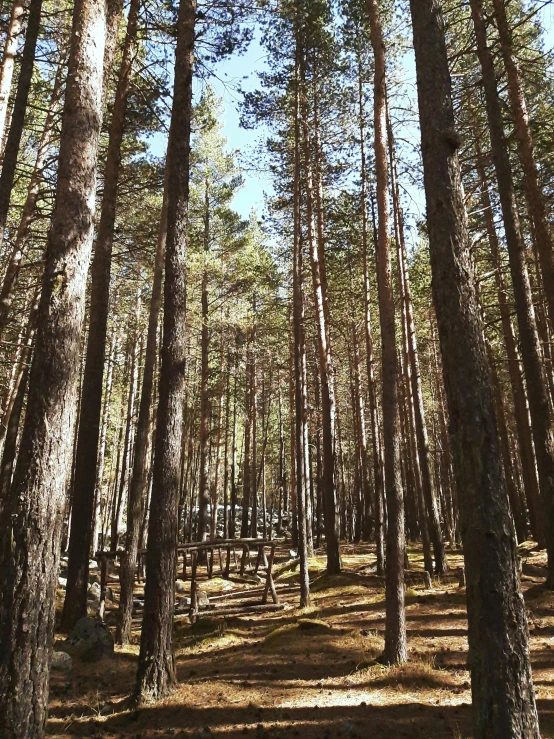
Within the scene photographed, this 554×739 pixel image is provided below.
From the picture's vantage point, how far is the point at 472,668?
3830 millimetres

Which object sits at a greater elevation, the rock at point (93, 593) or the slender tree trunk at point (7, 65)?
the slender tree trunk at point (7, 65)

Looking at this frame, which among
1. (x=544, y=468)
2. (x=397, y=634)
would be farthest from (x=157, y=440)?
(x=544, y=468)

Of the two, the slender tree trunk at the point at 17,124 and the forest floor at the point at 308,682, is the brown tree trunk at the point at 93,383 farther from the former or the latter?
the slender tree trunk at the point at 17,124

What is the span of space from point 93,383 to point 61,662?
461cm

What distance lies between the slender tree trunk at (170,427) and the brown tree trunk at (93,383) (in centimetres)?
302

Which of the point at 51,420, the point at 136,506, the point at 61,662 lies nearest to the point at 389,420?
the point at 51,420

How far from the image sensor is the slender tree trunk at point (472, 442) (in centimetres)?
367

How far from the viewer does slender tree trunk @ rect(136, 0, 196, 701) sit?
19.4ft

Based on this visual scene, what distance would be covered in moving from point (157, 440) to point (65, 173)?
10.5 ft

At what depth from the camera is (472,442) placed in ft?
13.3

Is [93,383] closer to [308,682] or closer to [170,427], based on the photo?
[170,427]

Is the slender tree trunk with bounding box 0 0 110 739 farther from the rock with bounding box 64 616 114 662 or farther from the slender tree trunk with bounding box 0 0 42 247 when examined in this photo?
the rock with bounding box 64 616 114 662

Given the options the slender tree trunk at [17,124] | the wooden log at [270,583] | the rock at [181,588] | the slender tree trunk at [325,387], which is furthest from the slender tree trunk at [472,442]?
the rock at [181,588]

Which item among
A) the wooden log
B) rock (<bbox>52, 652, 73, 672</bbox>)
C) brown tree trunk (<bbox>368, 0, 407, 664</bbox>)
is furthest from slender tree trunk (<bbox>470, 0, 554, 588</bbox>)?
rock (<bbox>52, 652, 73, 672</bbox>)
